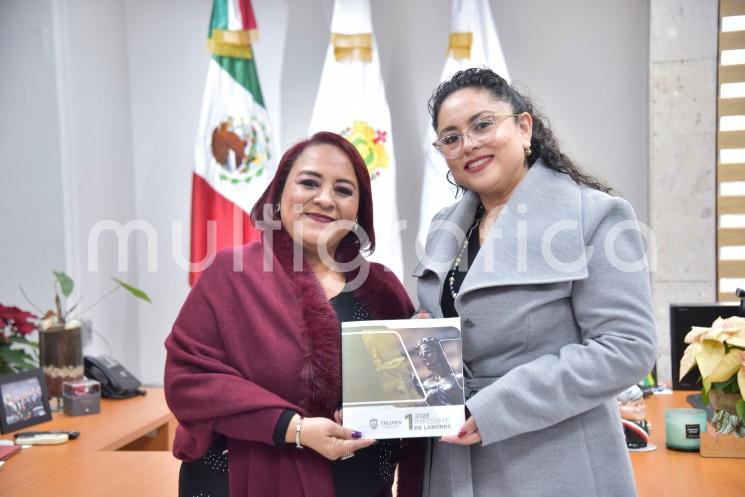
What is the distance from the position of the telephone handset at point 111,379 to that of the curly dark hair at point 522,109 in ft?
6.65

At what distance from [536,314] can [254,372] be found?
0.61 metres

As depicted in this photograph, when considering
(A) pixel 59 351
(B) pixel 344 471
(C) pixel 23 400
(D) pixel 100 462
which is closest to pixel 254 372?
(B) pixel 344 471

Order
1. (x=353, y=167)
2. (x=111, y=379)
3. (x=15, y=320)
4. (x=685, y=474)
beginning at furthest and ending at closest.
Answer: (x=111, y=379)
(x=15, y=320)
(x=685, y=474)
(x=353, y=167)

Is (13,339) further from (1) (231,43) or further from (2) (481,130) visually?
(2) (481,130)

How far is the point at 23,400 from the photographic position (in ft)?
8.36

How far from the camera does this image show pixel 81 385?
272 cm

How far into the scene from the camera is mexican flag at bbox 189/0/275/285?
369 cm

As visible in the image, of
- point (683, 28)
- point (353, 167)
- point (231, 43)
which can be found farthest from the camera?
point (231, 43)

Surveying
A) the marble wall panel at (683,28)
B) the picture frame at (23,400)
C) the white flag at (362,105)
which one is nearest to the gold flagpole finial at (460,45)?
the white flag at (362,105)

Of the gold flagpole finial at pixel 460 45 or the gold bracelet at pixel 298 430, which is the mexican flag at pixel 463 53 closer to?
the gold flagpole finial at pixel 460 45

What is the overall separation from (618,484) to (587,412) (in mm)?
146

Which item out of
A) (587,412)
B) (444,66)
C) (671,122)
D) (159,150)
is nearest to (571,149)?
(671,122)

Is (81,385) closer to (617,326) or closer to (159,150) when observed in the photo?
(159,150)

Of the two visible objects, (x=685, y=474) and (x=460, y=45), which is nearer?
(x=685, y=474)
